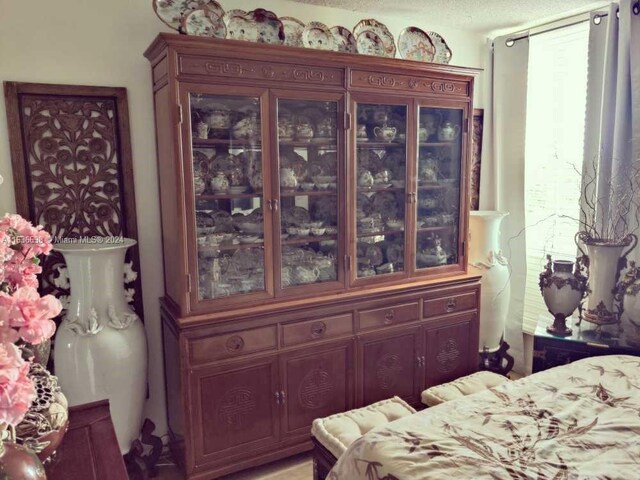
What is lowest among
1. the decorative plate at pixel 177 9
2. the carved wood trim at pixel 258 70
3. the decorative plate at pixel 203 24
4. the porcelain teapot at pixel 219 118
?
the porcelain teapot at pixel 219 118

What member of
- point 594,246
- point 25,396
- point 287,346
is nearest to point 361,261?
point 287,346

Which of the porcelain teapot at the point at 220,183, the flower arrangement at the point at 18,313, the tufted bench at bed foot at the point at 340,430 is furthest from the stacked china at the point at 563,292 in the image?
the flower arrangement at the point at 18,313

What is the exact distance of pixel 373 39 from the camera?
271 cm

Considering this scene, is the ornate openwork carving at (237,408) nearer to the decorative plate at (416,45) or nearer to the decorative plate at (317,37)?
the decorative plate at (317,37)

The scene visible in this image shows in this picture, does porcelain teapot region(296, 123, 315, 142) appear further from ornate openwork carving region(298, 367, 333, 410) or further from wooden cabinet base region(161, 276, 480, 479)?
ornate openwork carving region(298, 367, 333, 410)

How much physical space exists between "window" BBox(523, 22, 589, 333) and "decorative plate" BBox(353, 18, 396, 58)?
117 centimetres

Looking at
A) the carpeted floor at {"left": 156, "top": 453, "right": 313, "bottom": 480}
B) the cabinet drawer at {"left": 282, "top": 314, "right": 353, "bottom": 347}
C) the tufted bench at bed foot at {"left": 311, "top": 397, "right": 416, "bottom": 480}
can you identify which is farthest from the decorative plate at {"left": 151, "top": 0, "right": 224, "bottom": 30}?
the carpeted floor at {"left": 156, "top": 453, "right": 313, "bottom": 480}

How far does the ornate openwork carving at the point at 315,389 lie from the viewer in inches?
98.7

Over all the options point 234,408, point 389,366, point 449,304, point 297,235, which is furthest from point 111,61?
point 449,304

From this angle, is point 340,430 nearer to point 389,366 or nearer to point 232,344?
point 232,344

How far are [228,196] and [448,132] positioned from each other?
4.61ft

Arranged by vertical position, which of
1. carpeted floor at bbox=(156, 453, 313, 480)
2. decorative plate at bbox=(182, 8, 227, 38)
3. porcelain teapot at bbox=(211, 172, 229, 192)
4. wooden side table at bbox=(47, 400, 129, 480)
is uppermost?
decorative plate at bbox=(182, 8, 227, 38)

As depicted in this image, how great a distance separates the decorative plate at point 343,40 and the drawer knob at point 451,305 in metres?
1.54

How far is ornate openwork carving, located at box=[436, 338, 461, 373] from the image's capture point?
9.64 ft
